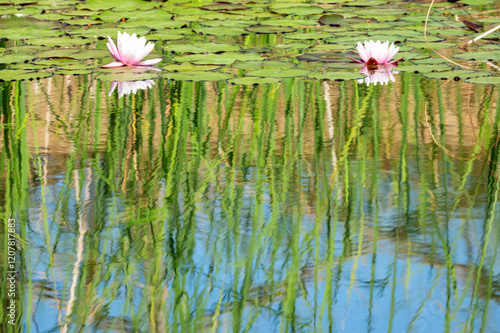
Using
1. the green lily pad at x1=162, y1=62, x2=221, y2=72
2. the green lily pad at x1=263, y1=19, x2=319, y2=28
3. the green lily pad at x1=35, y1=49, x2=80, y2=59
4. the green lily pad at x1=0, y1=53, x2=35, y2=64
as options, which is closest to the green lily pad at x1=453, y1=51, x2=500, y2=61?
the green lily pad at x1=263, y1=19, x2=319, y2=28

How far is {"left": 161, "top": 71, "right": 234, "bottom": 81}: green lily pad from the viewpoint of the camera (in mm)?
2995

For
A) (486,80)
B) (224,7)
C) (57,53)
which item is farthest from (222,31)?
(486,80)

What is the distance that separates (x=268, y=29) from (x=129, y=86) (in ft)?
4.98

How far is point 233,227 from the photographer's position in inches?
59.6

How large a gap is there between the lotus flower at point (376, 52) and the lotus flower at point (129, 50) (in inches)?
42.6

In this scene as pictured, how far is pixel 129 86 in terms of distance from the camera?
2.95 meters

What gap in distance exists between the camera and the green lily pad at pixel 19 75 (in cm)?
303

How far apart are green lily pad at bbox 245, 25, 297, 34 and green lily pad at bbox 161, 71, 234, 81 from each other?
1.10 meters

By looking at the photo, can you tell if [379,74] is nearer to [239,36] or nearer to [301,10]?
[239,36]

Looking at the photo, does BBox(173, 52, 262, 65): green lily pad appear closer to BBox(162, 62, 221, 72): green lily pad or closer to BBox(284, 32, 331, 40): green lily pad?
BBox(162, 62, 221, 72): green lily pad

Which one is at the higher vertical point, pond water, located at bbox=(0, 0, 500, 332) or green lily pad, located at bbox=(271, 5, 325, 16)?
green lily pad, located at bbox=(271, 5, 325, 16)

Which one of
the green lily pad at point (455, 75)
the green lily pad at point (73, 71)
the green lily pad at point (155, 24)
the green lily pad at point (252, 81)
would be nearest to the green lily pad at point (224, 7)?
the green lily pad at point (155, 24)

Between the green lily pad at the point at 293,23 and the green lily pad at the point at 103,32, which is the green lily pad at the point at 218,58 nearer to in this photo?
the green lily pad at the point at 103,32

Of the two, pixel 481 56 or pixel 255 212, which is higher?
pixel 481 56
